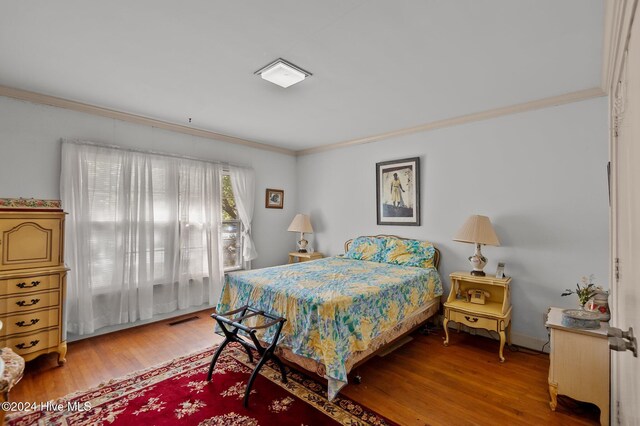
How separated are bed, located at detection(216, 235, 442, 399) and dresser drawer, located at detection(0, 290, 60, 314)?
4.63 feet

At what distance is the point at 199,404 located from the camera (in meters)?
2.13

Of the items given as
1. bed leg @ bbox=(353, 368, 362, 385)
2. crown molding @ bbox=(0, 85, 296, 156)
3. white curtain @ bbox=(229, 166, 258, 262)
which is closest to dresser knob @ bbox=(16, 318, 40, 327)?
crown molding @ bbox=(0, 85, 296, 156)

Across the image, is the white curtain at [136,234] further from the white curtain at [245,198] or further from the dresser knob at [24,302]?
the dresser knob at [24,302]

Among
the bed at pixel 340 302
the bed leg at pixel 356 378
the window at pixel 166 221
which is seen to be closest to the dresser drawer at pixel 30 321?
the window at pixel 166 221

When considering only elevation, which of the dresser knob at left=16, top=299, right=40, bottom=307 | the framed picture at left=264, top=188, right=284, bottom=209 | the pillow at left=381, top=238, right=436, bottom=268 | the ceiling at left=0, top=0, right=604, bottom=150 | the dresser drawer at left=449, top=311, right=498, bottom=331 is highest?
the ceiling at left=0, top=0, right=604, bottom=150

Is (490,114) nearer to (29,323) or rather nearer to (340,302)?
(340,302)

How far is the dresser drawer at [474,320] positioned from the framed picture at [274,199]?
3.21 metres

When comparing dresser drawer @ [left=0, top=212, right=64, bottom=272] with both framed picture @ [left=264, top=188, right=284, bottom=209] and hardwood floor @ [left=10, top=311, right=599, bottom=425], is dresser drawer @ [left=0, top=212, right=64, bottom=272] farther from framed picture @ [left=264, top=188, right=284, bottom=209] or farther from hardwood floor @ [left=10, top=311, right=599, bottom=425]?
framed picture @ [left=264, top=188, right=284, bottom=209]

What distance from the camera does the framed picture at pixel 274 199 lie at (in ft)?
16.6

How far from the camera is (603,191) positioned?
2.72 m

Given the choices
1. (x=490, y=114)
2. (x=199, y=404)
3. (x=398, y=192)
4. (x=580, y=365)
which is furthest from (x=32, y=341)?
(x=490, y=114)

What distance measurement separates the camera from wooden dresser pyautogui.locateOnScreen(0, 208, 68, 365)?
2.43 meters

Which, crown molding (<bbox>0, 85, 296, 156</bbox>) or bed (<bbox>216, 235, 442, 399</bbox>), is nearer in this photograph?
bed (<bbox>216, 235, 442, 399</bbox>)

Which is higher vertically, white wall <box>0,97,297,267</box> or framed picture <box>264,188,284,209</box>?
white wall <box>0,97,297,267</box>
